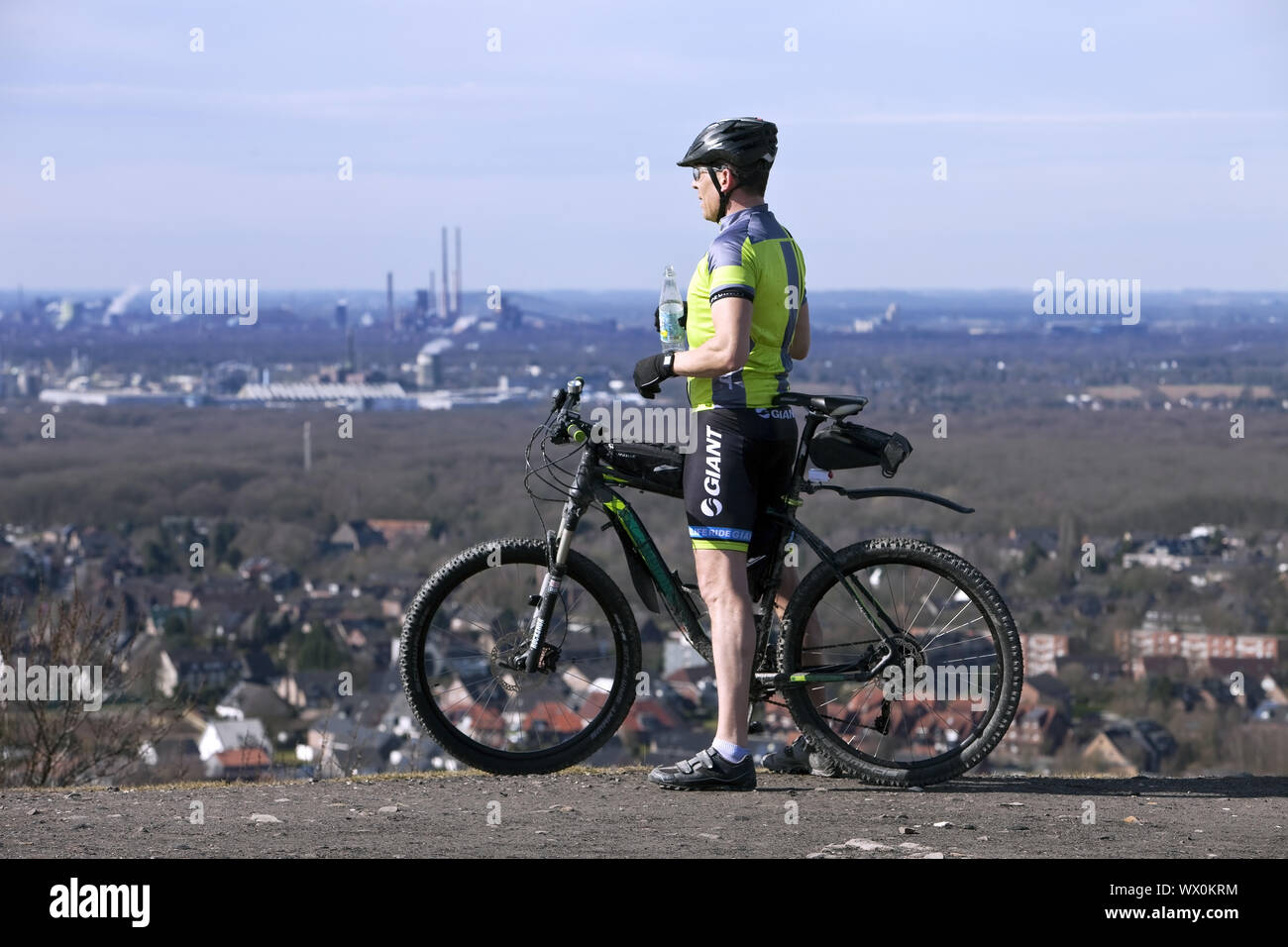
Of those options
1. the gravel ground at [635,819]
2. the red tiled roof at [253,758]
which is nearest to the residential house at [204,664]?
the red tiled roof at [253,758]

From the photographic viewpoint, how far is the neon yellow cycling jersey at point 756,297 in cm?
550

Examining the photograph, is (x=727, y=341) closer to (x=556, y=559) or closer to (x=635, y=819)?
(x=556, y=559)

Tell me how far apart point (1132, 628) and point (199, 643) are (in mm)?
31167

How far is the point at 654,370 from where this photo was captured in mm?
5566

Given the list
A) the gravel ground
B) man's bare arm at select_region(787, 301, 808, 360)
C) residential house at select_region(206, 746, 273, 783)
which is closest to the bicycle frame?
man's bare arm at select_region(787, 301, 808, 360)

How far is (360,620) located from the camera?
176 feet

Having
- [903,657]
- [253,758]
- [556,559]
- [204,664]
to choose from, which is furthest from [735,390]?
[204,664]

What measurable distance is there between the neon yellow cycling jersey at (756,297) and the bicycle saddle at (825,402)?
5 centimetres

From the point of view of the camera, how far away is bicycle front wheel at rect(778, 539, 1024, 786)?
573 centimetres

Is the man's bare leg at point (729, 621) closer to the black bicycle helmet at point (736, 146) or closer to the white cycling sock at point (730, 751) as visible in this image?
the white cycling sock at point (730, 751)
